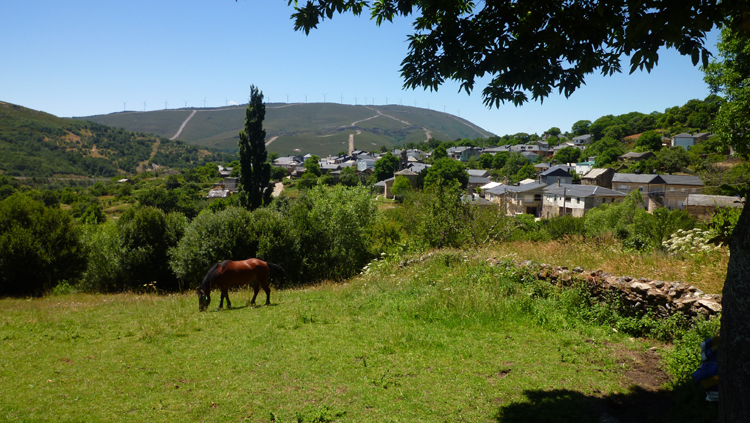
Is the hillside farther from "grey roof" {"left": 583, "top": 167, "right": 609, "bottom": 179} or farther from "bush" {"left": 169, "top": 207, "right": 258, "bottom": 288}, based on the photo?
"grey roof" {"left": 583, "top": 167, "right": 609, "bottom": 179}

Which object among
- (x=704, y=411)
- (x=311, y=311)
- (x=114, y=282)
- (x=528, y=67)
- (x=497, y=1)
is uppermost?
(x=497, y=1)

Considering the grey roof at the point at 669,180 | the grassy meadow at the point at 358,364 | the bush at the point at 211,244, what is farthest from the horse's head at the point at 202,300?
the grey roof at the point at 669,180

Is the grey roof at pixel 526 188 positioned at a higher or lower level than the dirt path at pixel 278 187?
higher

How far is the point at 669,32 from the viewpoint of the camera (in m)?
3.72

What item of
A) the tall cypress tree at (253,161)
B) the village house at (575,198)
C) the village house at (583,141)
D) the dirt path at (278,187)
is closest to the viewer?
the tall cypress tree at (253,161)

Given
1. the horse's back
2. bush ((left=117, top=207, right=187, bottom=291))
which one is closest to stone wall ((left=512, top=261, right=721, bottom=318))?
the horse's back

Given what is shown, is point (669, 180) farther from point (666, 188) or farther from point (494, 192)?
point (494, 192)

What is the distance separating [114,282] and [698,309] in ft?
77.3

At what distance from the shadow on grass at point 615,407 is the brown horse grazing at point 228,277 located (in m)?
8.29

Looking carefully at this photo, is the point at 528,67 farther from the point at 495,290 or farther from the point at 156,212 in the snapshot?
the point at 156,212

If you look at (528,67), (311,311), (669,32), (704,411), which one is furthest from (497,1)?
(311,311)

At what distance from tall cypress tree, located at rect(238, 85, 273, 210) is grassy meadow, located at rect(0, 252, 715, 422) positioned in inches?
1575

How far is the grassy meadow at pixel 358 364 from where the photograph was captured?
513cm

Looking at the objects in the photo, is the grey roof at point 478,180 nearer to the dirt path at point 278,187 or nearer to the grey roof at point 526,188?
the grey roof at point 526,188
